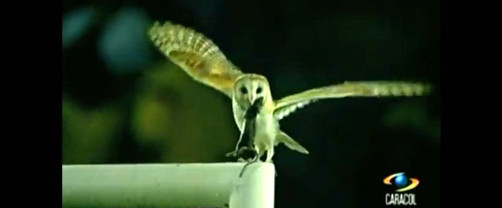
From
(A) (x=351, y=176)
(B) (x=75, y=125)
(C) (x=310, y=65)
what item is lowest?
(A) (x=351, y=176)

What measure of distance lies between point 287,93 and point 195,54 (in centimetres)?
21

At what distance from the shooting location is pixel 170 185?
1547mm

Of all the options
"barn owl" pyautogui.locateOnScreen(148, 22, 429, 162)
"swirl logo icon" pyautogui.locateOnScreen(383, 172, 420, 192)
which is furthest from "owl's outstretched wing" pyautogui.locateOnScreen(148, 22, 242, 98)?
"swirl logo icon" pyautogui.locateOnScreen(383, 172, 420, 192)

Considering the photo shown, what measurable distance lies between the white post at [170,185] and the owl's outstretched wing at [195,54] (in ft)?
0.61

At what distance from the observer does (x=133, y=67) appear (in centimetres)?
167

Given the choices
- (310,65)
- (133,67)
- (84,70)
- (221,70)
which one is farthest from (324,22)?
(84,70)

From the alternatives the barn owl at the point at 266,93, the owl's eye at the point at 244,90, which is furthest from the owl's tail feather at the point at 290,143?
the owl's eye at the point at 244,90

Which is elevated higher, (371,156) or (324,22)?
(324,22)

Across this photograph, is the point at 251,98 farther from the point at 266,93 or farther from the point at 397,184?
the point at 397,184

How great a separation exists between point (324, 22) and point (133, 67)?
0.41m

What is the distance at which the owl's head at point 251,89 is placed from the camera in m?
1.63

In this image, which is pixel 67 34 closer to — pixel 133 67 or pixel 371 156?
pixel 133 67

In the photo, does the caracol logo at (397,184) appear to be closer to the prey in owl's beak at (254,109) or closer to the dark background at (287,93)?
the dark background at (287,93)

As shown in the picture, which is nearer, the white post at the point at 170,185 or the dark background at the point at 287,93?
the white post at the point at 170,185
